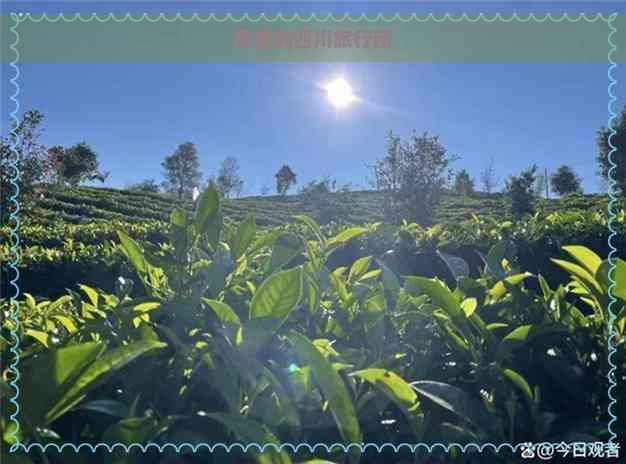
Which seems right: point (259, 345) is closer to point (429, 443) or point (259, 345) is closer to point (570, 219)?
point (429, 443)

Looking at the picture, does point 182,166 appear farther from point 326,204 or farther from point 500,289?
point 500,289

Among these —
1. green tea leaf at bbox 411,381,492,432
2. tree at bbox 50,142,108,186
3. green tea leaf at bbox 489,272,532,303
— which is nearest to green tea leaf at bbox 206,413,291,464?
green tea leaf at bbox 411,381,492,432

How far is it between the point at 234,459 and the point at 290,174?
3994 centimetres

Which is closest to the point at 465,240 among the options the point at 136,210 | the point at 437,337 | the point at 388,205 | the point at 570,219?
the point at 570,219

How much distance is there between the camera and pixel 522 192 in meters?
22.7

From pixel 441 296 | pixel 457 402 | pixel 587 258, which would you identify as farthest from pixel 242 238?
pixel 587 258

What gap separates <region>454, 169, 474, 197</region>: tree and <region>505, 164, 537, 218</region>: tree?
358 inches

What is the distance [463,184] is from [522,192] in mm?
11456

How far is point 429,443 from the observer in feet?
3.34

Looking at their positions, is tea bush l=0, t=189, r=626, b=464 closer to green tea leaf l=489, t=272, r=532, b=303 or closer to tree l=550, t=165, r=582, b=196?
green tea leaf l=489, t=272, r=532, b=303

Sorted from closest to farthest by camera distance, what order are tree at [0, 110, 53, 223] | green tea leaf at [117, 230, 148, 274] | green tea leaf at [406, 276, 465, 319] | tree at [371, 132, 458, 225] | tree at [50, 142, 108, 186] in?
green tea leaf at [406, 276, 465, 319], green tea leaf at [117, 230, 148, 274], tree at [0, 110, 53, 223], tree at [371, 132, 458, 225], tree at [50, 142, 108, 186]

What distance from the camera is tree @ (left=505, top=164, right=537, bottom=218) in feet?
72.8

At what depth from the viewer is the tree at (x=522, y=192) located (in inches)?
874

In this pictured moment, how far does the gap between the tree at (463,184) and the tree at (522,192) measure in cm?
909
